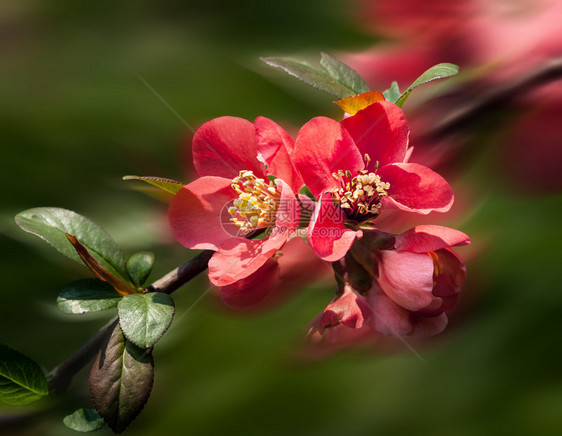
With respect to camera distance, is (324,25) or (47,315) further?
(324,25)

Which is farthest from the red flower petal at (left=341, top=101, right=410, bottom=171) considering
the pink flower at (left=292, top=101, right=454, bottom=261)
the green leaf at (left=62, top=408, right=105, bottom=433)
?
the green leaf at (left=62, top=408, right=105, bottom=433)

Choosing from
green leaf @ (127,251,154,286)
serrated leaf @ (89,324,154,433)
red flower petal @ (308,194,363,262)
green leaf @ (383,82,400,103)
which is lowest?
serrated leaf @ (89,324,154,433)

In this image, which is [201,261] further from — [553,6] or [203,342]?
[553,6]

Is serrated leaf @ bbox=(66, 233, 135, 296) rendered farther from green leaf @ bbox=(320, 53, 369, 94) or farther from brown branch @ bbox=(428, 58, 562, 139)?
brown branch @ bbox=(428, 58, 562, 139)

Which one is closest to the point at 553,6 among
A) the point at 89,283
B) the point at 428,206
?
the point at 428,206

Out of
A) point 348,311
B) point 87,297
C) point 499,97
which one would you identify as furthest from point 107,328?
point 499,97

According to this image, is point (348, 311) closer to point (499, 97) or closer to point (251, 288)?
point (251, 288)

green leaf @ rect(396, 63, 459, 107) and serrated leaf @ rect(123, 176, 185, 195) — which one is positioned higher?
green leaf @ rect(396, 63, 459, 107)
